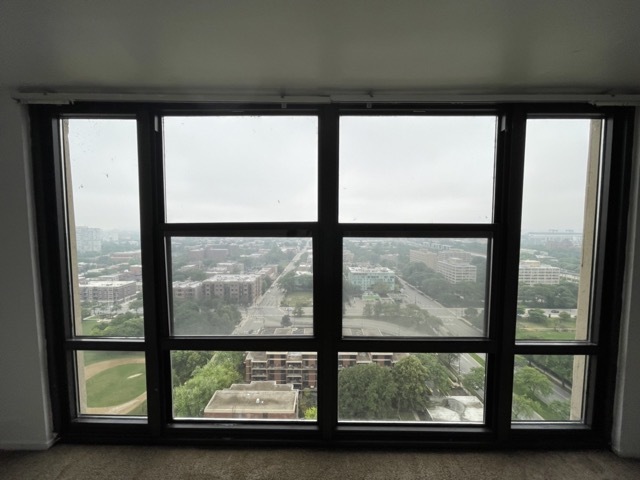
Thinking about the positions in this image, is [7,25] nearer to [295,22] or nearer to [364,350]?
[295,22]

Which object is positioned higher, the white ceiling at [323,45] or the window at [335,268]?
the white ceiling at [323,45]

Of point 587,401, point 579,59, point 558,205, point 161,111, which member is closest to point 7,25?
point 161,111

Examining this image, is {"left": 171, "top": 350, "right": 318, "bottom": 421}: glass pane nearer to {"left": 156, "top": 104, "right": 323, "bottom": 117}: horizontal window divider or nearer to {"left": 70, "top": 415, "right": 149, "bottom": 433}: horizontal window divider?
{"left": 70, "top": 415, "right": 149, "bottom": 433}: horizontal window divider

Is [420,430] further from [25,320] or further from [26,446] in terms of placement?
[25,320]

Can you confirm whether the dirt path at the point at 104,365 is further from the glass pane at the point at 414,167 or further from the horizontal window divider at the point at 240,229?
the glass pane at the point at 414,167

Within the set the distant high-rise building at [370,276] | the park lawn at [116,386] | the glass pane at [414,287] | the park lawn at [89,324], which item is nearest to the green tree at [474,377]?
the glass pane at [414,287]

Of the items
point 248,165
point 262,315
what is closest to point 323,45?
point 248,165

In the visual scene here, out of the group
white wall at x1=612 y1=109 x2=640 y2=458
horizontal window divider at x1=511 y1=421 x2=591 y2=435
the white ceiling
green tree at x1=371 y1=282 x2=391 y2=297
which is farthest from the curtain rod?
horizontal window divider at x1=511 y1=421 x2=591 y2=435
